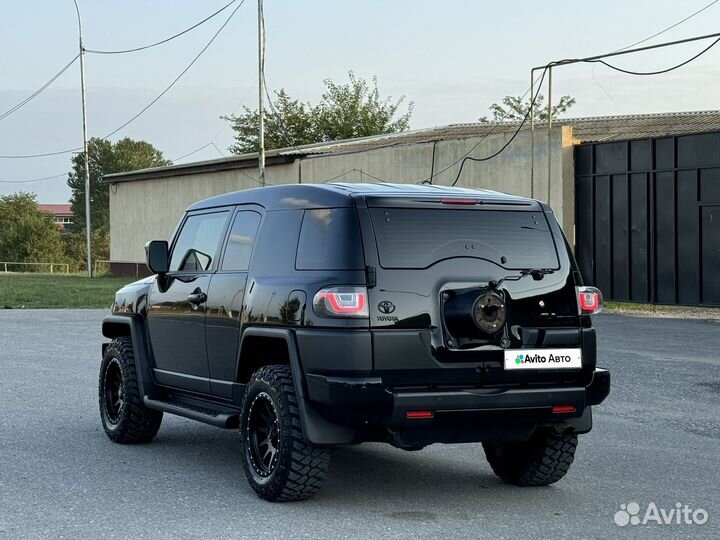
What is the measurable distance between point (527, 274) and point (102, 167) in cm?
13974

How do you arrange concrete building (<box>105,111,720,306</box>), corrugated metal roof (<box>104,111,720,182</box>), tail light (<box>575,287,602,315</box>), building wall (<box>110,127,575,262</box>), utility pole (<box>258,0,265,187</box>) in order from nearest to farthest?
tail light (<box>575,287,602,315</box>) → building wall (<box>110,127,575,262</box>) → concrete building (<box>105,111,720,306</box>) → corrugated metal roof (<box>104,111,720,182</box>) → utility pole (<box>258,0,265,187</box>)

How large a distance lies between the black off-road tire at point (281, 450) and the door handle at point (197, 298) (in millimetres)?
1047

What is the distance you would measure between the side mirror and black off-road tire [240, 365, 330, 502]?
1707 mm

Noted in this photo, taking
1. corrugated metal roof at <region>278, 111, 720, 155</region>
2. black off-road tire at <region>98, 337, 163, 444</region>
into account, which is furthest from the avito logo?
corrugated metal roof at <region>278, 111, 720, 155</region>

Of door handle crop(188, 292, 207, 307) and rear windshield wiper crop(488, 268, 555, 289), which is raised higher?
rear windshield wiper crop(488, 268, 555, 289)

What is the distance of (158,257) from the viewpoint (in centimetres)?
827

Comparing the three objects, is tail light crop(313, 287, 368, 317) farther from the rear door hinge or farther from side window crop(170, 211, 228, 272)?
side window crop(170, 211, 228, 272)

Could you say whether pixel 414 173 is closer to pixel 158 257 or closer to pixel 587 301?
pixel 158 257

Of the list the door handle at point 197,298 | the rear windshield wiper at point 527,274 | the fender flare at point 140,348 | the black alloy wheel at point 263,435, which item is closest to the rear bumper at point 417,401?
the black alloy wheel at point 263,435

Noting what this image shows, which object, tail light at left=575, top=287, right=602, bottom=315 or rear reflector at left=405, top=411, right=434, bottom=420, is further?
tail light at left=575, top=287, right=602, bottom=315

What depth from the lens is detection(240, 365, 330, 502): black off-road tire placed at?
21.1 feet

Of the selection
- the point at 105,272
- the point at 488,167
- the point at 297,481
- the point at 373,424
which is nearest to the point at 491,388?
the point at 373,424

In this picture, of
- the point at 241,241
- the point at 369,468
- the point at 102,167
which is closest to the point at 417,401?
the point at 369,468

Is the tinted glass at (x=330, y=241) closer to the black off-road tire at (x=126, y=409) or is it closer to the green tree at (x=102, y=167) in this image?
the black off-road tire at (x=126, y=409)
